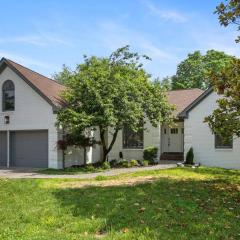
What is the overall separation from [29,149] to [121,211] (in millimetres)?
16088

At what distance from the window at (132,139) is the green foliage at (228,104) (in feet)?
45.1

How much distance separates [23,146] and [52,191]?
12.6m

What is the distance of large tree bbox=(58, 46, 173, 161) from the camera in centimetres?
2175

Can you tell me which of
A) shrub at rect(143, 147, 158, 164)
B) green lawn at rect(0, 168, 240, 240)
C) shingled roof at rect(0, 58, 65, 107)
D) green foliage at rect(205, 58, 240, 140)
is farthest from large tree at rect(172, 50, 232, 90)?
green lawn at rect(0, 168, 240, 240)

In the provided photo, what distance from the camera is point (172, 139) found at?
28.2 m

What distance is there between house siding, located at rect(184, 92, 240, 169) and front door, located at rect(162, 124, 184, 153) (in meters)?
3.26

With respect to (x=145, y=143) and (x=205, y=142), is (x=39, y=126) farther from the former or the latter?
(x=205, y=142)

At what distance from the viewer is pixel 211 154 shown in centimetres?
2384

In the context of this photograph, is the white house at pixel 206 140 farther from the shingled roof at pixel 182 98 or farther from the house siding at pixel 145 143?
the house siding at pixel 145 143

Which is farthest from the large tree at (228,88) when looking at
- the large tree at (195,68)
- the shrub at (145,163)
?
the large tree at (195,68)

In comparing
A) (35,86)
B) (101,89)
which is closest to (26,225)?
(101,89)

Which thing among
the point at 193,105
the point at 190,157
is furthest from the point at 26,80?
the point at 190,157

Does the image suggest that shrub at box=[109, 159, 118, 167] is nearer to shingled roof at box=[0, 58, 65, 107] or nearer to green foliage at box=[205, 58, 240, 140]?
shingled roof at box=[0, 58, 65, 107]

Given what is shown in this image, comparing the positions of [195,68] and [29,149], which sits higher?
[195,68]
